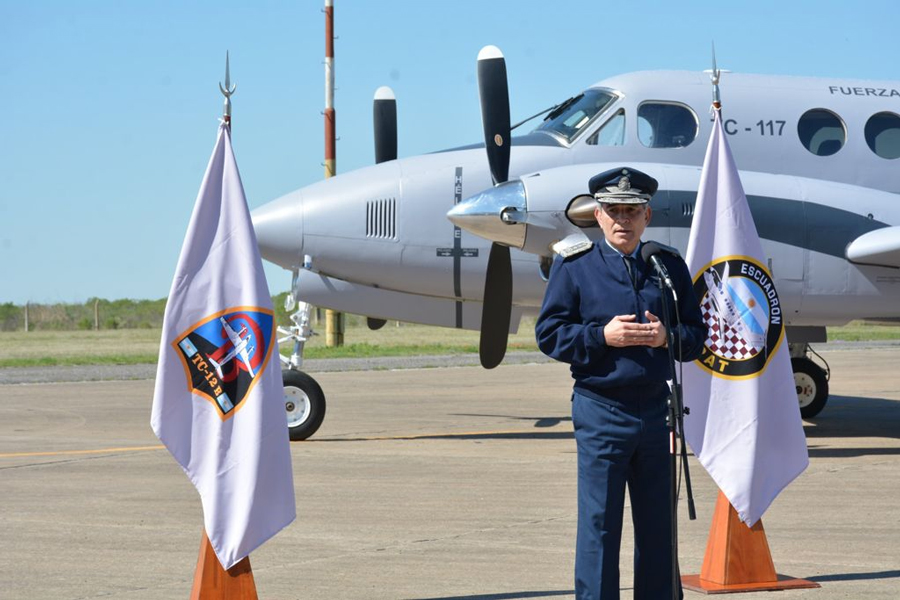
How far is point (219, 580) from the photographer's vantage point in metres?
5.58

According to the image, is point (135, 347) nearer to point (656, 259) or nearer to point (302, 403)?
point (302, 403)

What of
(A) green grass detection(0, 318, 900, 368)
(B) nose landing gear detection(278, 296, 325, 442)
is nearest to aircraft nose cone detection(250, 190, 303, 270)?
(B) nose landing gear detection(278, 296, 325, 442)

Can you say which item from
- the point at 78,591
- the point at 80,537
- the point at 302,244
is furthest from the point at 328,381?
the point at 78,591

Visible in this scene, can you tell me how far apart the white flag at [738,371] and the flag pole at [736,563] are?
0.15 m

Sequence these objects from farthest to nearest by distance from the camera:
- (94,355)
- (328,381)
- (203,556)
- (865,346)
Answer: (865,346)
(94,355)
(328,381)
(203,556)

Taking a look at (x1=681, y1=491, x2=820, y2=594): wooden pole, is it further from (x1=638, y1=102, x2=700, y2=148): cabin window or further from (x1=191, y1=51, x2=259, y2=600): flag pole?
(x1=638, y1=102, x2=700, y2=148): cabin window

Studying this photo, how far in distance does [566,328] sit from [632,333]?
32 centimetres

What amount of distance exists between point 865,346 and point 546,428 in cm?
2275

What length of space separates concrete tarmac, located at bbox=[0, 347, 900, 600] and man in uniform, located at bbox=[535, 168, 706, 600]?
1.20 metres

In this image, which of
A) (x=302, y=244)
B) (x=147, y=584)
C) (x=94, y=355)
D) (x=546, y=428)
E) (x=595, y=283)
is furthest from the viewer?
(x=94, y=355)

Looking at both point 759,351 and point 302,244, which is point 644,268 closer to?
point 759,351

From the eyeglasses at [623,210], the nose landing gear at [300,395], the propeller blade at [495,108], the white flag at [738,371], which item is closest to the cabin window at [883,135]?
the propeller blade at [495,108]

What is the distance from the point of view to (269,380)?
5.92m

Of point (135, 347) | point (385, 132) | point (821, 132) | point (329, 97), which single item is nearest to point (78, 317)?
point (135, 347)
